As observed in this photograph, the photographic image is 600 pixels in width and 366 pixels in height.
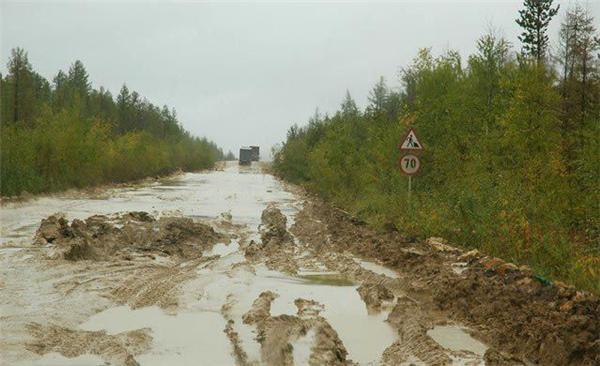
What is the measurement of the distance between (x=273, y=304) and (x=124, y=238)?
650 cm

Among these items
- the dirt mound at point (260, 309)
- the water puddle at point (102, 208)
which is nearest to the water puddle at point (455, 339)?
the dirt mound at point (260, 309)

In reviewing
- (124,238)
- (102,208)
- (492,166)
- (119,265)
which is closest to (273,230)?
(124,238)

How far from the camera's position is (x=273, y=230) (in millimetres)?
15133

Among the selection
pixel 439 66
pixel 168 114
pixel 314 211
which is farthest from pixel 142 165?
pixel 168 114

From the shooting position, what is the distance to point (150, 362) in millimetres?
5453

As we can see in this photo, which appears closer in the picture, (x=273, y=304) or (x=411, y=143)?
(x=273, y=304)

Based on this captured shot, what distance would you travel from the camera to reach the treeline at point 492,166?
32.6 ft

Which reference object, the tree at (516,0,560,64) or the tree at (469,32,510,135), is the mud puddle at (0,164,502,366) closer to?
the tree at (469,32,510,135)

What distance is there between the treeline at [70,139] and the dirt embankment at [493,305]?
65.5 ft

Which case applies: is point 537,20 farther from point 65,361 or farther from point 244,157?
point 244,157

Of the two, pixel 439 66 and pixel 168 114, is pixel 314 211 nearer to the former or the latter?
pixel 439 66

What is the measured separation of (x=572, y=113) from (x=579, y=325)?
64.5 feet

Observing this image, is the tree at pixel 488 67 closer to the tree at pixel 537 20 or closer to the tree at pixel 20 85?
the tree at pixel 537 20

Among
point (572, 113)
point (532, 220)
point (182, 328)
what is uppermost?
point (572, 113)
